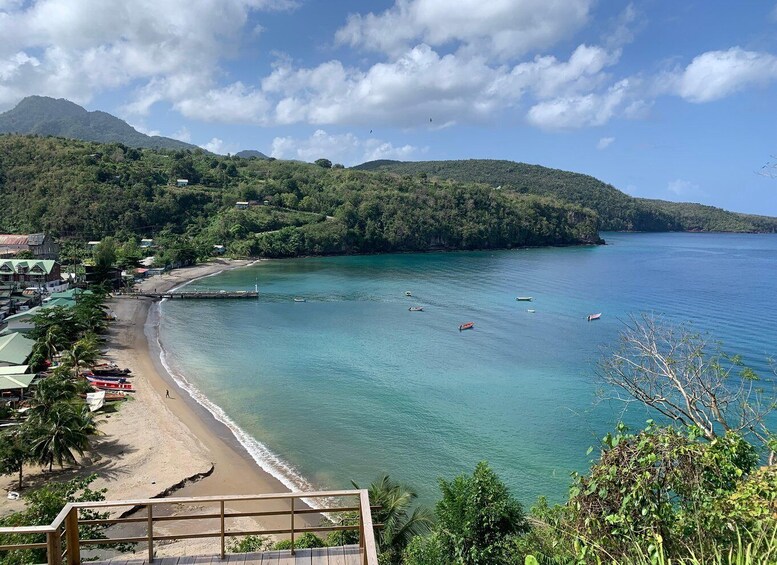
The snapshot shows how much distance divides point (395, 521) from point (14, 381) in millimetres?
21018

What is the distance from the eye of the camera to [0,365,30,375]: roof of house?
2597 cm

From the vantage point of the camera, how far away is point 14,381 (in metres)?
24.4

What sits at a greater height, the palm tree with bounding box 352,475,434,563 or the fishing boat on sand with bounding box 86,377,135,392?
the palm tree with bounding box 352,475,434,563

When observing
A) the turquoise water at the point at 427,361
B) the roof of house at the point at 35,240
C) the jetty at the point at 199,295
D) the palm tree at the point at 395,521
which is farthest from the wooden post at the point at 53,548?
the roof of house at the point at 35,240

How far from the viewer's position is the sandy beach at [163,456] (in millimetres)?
18766

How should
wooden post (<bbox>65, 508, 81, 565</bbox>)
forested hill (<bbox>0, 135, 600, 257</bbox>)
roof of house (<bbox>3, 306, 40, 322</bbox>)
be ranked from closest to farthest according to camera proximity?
wooden post (<bbox>65, 508, 81, 565</bbox>), roof of house (<bbox>3, 306, 40, 322</bbox>), forested hill (<bbox>0, 135, 600, 257</bbox>)

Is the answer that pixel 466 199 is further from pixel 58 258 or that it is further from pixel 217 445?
pixel 217 445

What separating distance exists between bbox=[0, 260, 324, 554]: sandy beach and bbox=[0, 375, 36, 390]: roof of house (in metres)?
3.69

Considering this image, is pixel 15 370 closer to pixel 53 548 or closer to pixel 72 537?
pixel 72 537

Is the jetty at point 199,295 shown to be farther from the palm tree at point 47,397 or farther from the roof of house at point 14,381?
the palm tree at point 47,397

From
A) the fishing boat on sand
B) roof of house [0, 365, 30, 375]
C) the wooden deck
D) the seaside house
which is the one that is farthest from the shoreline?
the wooden deck

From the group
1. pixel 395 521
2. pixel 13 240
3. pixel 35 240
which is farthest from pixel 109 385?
pixel 13 240

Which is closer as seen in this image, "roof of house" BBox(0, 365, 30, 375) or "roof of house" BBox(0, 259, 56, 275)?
"roof of house" BBox(0, 365, 30, 375)

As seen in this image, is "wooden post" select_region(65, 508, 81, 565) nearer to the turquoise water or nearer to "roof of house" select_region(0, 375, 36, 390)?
the turquoise water
